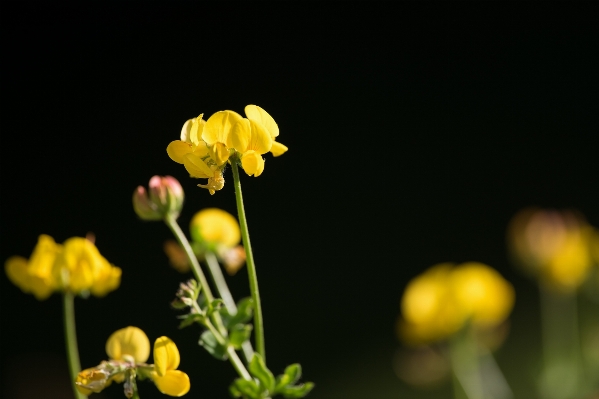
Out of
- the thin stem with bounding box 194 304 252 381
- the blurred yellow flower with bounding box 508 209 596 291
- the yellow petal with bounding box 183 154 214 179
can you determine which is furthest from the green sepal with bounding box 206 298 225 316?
the blurred yellow flower with bounding box 508 209 596 291

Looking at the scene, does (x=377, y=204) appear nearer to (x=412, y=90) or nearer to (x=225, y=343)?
(x=412, y=90)

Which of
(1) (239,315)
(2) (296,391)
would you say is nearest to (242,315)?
(1) (239,315)

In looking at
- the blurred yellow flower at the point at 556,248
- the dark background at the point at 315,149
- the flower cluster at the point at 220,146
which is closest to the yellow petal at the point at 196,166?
the flower cluster at the point at 220,146

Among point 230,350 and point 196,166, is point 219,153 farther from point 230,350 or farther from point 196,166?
point 230,350

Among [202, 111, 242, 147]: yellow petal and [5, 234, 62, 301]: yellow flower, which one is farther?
[5, 234, 62, 301]: yellow flower

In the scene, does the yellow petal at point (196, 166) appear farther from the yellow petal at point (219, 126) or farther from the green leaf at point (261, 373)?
the green leaf at point (261, 373)

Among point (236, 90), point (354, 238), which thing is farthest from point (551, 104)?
point (236, 90)

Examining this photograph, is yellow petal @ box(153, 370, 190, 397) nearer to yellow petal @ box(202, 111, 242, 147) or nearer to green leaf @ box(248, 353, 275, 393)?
green leaf @ box(248, 353, 275, 393)
